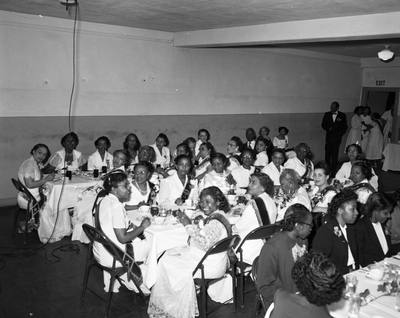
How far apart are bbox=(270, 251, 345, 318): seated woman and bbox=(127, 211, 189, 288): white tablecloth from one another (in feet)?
6.48

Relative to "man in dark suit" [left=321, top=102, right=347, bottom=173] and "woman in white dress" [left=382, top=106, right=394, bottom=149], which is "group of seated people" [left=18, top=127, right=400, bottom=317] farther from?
"woman in white dress" [left=382, top=106, right=394, bottom=149]

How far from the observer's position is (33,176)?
20.4 feet

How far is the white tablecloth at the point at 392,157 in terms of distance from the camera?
12.0 metres

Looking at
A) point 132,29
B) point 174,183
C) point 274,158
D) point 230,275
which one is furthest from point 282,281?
point 132,29

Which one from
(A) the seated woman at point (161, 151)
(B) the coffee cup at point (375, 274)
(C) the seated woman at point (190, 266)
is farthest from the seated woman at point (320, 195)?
(A) the seated woman at point (161, 151)

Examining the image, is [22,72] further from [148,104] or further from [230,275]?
[230,275]

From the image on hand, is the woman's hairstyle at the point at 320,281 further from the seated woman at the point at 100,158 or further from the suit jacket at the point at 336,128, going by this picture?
the suit jacket at the point at 336,128

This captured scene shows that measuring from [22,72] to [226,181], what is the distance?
14.1 ft

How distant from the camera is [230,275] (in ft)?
15.0

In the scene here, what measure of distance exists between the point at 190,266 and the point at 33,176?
326 centimetres

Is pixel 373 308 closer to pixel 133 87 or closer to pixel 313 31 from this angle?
pixel 313 31

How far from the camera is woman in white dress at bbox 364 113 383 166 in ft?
43.9

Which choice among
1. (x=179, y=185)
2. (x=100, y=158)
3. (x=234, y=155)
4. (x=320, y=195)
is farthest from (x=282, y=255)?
(x=100, y=158)

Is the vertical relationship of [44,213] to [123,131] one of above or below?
below
